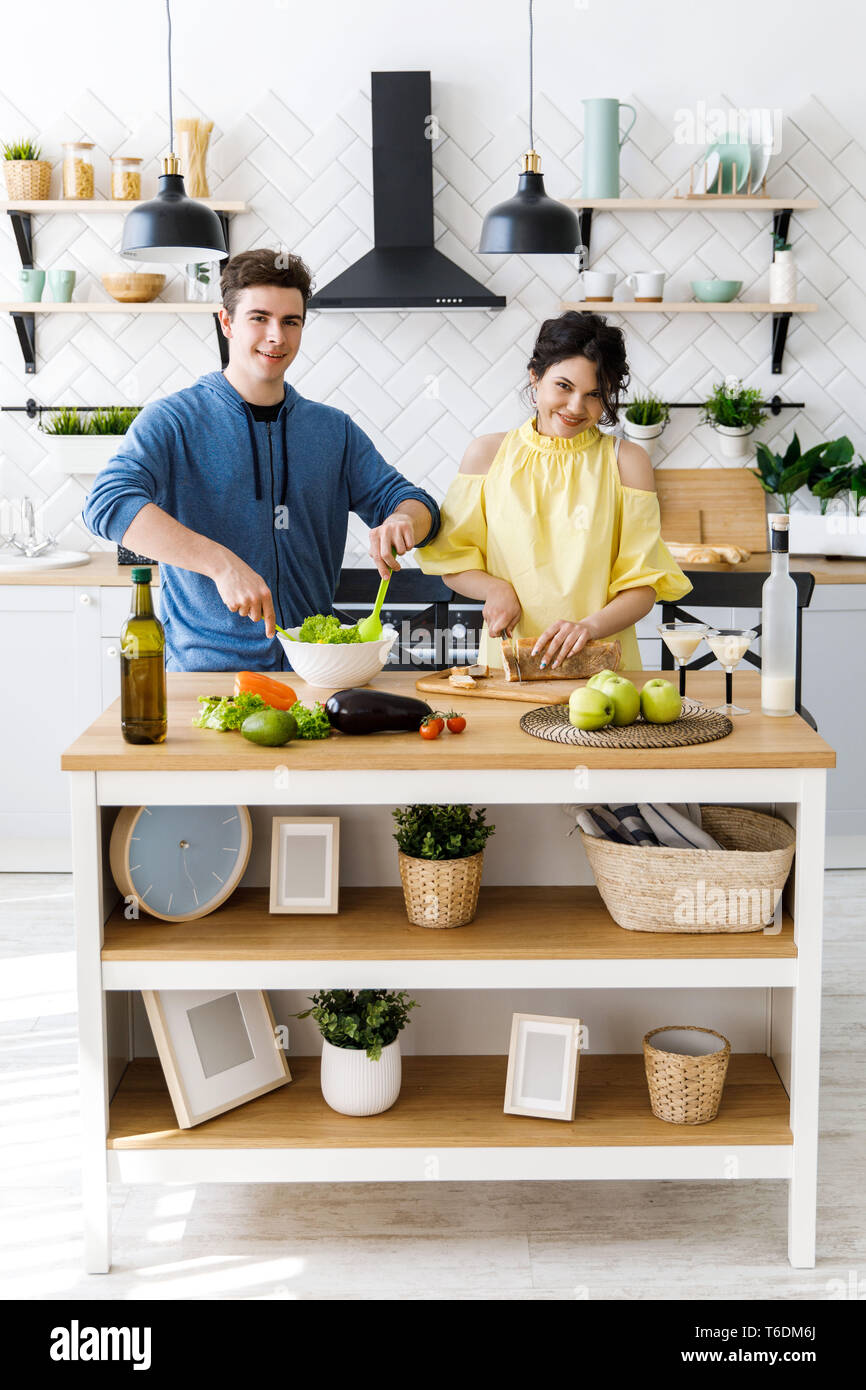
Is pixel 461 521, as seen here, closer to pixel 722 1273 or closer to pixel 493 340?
pixel 722 1273

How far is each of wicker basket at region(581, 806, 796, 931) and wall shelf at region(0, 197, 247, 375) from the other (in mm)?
2805

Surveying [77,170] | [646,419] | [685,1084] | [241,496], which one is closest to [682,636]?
[685,1084]

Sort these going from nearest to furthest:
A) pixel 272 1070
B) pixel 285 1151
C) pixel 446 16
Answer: pixel 285 1151, pixel 272 1070, pixel 446 16

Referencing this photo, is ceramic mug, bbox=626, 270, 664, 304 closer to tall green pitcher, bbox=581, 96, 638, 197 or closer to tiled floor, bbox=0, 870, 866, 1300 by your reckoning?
tall green pitcher, bbox=581, 96, 638, 197

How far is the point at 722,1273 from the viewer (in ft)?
7.16

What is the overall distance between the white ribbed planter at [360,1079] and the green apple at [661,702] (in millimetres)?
680

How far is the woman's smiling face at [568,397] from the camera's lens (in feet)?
8.18

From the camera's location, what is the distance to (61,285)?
14.5ft

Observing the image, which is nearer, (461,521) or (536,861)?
(536,861)

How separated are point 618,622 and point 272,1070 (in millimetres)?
1055

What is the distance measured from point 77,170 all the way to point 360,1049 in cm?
336

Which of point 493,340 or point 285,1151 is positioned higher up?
point 493,340

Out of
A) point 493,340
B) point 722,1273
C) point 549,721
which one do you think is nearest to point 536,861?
point 549,721

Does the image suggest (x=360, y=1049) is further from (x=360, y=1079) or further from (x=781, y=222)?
(x=781, y=222)
